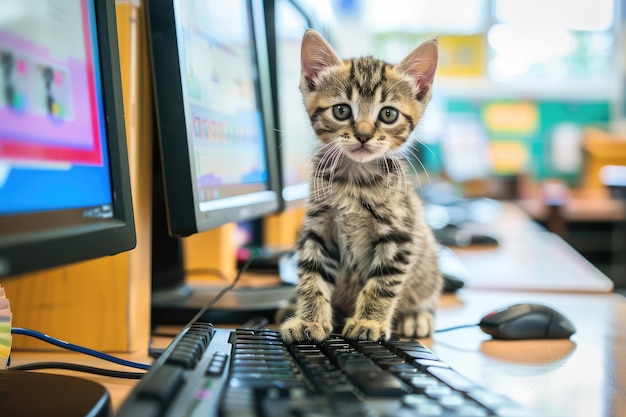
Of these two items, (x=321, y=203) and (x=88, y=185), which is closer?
(x=88, y=185)

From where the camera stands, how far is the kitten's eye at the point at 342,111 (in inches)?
35.2

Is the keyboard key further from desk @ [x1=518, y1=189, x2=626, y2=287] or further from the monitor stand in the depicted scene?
desk @ [x1=518, y1=189, x2=626, y2=287]

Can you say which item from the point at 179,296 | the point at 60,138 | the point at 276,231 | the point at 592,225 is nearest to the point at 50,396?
the point at 60,138

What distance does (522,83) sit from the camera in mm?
4277

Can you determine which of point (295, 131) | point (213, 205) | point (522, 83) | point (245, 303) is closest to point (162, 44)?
point (213, 205)

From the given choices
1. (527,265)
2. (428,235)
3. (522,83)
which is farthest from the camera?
(522,83)

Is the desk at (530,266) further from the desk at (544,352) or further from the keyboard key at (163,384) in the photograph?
the keyboard key at (163,384)

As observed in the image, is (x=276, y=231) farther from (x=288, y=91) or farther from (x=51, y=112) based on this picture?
(x=51, y=112)

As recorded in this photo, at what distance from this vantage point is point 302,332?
0.66 metres

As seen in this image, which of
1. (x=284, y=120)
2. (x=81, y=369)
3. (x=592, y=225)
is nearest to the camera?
(x=81, y=369)

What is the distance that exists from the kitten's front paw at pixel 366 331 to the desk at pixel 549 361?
70 mm

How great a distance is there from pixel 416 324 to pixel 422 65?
399 mm

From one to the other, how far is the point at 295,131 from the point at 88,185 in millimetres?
1029

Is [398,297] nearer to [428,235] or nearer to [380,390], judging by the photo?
[428,235]
